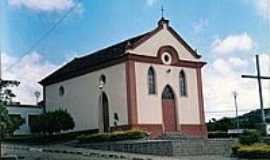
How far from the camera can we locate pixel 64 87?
91.7 feet

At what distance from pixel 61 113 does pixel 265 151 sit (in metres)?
13.8

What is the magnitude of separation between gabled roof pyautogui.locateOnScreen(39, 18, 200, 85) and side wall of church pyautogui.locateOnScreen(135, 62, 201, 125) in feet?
3.42

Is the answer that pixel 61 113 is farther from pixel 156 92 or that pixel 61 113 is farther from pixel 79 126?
pixel 156 92

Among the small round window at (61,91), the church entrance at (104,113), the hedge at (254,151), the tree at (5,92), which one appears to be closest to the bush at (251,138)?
the hedge at (254,151)

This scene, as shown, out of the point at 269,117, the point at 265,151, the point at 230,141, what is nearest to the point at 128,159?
the point at 265,151

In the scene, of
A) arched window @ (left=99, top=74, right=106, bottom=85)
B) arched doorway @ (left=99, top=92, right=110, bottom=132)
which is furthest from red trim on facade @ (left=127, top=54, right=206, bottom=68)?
arched doorway @ (left=99, top=92, right=110, bottom=132)

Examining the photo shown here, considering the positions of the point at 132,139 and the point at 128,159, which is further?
the point at 132,139

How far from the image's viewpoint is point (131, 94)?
23.0 m

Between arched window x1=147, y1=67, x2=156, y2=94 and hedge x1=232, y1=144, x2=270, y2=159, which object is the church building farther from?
hedge x1=232, y1=144, x2=270, y2=159

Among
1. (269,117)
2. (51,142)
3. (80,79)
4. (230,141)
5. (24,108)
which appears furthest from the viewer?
(24,108)

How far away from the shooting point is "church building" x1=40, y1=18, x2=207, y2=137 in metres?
23.4

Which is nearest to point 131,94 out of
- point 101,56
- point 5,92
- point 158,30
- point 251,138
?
point 158,30

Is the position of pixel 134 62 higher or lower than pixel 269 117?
higher

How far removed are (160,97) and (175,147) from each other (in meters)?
7.32
